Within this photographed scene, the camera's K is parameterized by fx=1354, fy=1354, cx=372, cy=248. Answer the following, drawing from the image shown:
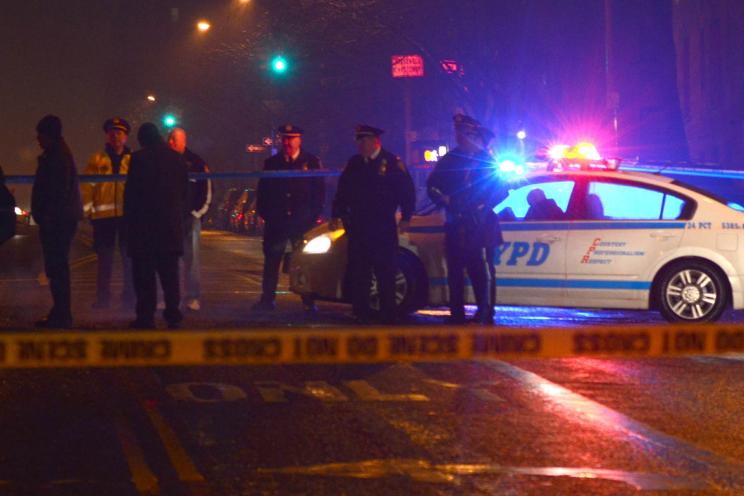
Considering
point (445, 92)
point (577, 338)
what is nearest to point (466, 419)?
point (577, 338)

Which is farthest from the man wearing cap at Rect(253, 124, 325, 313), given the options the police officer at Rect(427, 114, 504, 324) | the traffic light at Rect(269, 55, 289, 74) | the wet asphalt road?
the traffic light at Rect(269, 55, 289, 74)

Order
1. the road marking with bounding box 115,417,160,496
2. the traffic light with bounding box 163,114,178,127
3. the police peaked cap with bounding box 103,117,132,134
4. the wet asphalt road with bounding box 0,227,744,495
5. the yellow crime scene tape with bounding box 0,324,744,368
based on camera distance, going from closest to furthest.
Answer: the yellow crime scene tape with bounding box 0,324,744,368
the road marking with bounding box 115,417,160,496
the wet asphalt road with bounding box 0,227,744,495
the police peaked cap with bounding box 103,117,132,134
the traffic light with bounding box 163,114,178,127

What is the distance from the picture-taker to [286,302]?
13891mm

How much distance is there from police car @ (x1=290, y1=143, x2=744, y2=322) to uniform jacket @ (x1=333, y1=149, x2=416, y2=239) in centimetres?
108

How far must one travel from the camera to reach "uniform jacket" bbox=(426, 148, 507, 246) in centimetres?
1090

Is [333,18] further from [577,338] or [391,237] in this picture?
[577,338]

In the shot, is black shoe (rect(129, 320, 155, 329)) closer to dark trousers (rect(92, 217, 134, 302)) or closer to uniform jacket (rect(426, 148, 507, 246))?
dark trousers (rect(92, 217, 134, 302))

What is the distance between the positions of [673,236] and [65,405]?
5976 mm

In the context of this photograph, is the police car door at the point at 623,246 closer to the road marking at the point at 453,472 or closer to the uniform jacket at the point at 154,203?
the uniform jacket at the point at 154,203

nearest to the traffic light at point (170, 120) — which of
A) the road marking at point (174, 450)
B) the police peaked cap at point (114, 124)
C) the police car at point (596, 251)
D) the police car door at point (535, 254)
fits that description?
the police peaked cap at point (114, 124)

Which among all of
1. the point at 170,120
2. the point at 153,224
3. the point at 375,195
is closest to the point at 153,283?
the point at 153,224

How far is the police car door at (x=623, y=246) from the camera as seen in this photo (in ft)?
38.5

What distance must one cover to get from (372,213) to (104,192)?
3173 mm

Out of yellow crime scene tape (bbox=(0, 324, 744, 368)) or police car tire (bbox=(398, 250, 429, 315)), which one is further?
police car tire (bbox=(398, 250, 429, 315))
